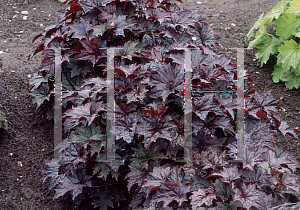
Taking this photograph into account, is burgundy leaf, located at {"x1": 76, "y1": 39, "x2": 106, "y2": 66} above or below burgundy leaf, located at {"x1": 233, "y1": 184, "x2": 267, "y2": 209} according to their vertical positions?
above

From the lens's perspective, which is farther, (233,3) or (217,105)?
(233,3)

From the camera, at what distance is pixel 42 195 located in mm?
2477

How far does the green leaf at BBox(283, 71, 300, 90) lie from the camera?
3.57 metres

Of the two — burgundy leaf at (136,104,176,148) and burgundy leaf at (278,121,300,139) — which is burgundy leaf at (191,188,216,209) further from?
burgundy leaf at (278,121,300,139)

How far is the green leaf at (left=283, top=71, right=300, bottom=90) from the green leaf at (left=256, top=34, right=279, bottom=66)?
312 millimetres

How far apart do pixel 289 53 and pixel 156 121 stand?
2.35 meters

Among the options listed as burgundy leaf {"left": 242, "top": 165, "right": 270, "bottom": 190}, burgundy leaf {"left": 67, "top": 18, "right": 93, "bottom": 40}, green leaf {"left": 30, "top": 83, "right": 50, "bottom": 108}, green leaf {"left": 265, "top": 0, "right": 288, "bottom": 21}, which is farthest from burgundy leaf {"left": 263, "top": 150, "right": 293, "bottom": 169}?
green leaf {"left": 265, "top": 0, "right": 288, "bottom": 21}

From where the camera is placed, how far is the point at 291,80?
3.62m

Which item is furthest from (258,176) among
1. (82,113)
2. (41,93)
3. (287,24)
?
(287,24)

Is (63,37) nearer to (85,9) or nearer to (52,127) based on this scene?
(85,9)

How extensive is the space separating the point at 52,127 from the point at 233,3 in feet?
12.1

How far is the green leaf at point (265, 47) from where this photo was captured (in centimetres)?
371

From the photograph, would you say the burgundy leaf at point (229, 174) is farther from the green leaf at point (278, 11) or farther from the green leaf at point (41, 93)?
the green leaf at point (278, 11)

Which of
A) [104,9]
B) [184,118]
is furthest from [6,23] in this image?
[184,118]
